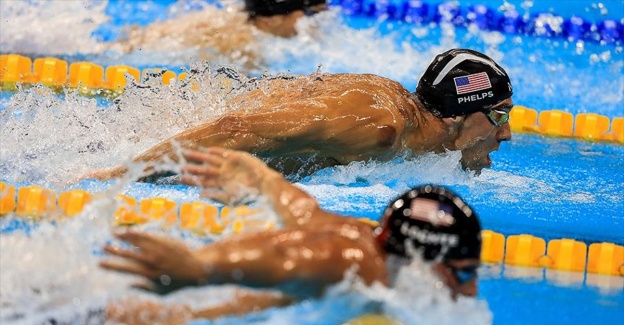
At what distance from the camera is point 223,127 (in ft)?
11.9

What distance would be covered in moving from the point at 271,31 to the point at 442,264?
4.07m

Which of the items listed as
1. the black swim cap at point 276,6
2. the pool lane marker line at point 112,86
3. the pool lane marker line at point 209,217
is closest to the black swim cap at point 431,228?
the pool lane marker line at point 209,217

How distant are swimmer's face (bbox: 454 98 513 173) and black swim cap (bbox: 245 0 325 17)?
2134mm

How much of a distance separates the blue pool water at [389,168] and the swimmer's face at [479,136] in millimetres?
80

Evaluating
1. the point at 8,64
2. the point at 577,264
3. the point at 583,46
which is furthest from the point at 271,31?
the point at 577,264

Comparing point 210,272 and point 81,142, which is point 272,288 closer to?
point 210,272

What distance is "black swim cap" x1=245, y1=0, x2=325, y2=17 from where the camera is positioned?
591cm

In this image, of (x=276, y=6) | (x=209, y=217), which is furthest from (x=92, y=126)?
(x=276, y=6)

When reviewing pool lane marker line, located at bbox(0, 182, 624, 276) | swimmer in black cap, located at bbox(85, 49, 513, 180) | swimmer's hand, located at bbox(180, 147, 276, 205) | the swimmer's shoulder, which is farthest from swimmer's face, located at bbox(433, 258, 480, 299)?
the swimmer's shoulder

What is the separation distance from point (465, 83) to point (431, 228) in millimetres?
1800

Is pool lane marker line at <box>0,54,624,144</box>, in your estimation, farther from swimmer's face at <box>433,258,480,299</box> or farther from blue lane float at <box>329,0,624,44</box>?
swimmer's face at <box>433,258,480,299</box>

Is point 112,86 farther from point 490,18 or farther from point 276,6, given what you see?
point 490,18

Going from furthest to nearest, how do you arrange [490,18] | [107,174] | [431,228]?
[490,18] < [107,174] < [431,228]

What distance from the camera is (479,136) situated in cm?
408
